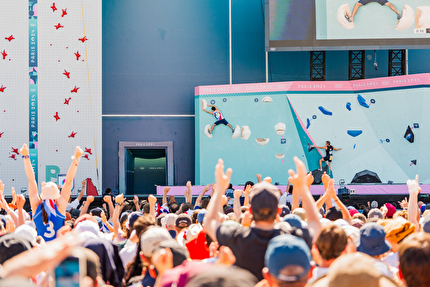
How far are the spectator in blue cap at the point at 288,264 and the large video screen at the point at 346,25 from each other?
12.4 meters

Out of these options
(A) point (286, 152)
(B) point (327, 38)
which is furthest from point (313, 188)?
(B) point (327, 38)

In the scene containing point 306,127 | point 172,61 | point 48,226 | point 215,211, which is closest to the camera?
point 215,211

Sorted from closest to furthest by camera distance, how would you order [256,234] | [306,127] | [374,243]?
[256,234] → [374,243] → [306,127]

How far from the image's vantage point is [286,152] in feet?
47.3

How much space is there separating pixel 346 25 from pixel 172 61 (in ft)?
19.7

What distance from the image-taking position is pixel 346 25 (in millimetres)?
13883

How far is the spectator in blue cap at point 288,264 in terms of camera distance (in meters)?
1.99

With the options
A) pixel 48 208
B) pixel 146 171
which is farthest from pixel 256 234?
pixel 146 171

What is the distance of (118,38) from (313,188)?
871 cm

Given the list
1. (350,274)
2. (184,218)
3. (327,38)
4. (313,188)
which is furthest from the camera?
(327,38)

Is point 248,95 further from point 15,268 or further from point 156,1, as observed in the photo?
point 15,268

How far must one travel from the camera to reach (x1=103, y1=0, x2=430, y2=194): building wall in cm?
1609

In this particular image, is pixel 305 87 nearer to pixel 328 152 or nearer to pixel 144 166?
pixel 328 152

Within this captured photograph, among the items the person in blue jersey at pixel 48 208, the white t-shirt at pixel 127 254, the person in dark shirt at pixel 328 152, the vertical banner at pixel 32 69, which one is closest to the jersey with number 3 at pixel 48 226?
the person in blue jersey at pixel 48 208
